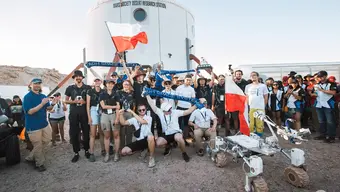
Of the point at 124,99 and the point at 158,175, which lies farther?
the point at 124,99

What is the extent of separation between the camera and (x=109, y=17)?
40.9ft

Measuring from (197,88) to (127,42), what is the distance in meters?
2.74

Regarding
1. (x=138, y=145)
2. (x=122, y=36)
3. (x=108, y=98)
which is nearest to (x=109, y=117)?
(x=108, y=98)

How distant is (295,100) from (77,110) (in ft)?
20.8

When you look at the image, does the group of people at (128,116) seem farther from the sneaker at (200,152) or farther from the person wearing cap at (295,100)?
the person wearing cap at (295,100)

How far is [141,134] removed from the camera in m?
4.73

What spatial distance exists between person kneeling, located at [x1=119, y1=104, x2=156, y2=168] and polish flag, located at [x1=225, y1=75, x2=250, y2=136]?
1.92 m

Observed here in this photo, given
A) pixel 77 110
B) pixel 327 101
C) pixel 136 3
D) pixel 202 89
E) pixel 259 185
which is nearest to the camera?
pixel 259 185

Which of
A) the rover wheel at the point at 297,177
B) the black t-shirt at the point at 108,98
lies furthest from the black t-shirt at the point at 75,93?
the rover wheel at the point at 297,177

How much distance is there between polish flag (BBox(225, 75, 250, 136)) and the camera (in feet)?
14.6

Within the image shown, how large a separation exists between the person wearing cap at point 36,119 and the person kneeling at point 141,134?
1668 millimetres

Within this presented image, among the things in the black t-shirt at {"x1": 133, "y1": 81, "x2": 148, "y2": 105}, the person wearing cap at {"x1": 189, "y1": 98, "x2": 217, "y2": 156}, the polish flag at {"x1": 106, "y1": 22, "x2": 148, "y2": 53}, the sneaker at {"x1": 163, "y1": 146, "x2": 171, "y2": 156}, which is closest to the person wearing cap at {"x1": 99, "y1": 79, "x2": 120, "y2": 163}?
the black t-shirt at {"x1": 133, "y1": 81, "x2": 148, "y2": 105}

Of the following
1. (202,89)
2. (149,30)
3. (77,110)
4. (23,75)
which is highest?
(149,30)

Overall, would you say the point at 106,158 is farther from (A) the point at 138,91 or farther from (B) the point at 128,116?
(A) the point at 138,91
